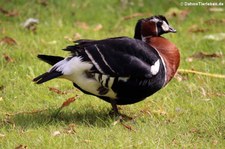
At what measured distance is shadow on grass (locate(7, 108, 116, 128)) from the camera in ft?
14.2

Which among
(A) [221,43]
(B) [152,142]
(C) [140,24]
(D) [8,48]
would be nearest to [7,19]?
(D) [8,48]

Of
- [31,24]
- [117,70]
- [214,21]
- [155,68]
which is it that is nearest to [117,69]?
[117,70]

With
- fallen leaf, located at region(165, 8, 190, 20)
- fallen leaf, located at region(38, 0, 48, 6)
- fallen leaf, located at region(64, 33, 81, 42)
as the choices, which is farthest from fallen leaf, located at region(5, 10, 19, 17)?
fallen leaf, located at region(165, 8, 190, 20)

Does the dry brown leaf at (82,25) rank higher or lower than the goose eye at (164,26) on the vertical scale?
lower

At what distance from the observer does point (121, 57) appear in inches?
165

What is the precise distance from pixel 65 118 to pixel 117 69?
1.99 ft

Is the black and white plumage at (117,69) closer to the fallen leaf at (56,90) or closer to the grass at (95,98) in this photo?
the grass at (95,98)

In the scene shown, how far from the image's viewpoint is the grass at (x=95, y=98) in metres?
3.99

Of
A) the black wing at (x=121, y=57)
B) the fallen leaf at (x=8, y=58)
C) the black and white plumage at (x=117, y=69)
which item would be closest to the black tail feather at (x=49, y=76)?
the black and white plumage at (x=117, y=69)

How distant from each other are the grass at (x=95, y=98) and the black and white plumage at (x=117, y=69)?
26cm

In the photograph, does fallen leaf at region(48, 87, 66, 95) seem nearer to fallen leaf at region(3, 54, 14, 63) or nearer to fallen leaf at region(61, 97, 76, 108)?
fallen leaf at region(61, 97, 76, 108)

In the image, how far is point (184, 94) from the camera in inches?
198

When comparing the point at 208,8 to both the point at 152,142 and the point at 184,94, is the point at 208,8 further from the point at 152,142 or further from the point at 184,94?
the point at 152,142

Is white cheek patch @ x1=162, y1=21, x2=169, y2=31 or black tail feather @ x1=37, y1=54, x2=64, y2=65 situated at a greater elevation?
white cheek patch @ x1=162, y1=21, x2=169, y2=31
